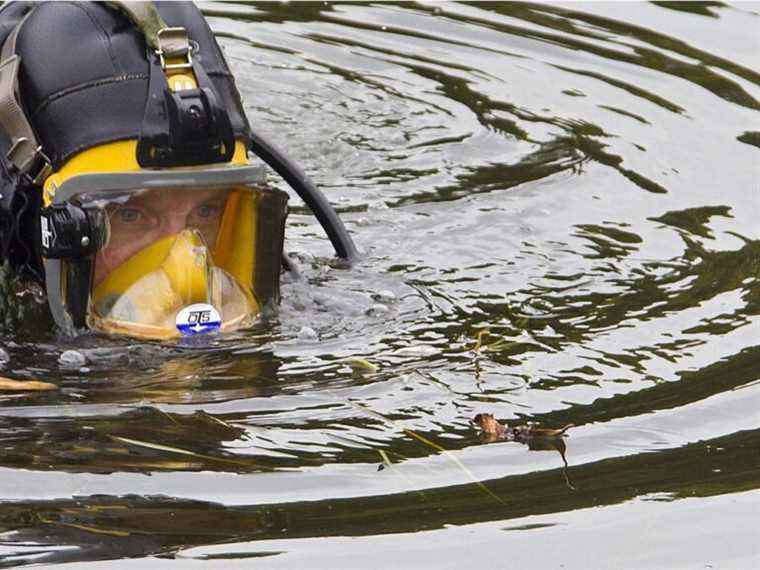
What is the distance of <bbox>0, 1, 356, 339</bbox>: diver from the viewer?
491cm

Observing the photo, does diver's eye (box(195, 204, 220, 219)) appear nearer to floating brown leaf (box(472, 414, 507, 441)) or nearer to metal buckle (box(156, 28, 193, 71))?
metal buckle (box(156, 28, 193, 71))

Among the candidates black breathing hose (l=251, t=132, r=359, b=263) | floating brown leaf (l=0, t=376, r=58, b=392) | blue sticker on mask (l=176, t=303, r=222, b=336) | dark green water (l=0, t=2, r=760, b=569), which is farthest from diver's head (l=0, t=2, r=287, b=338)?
black breathing hose (l=251, t=132, r=359, b=263)

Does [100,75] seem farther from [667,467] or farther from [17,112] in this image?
[667,467]

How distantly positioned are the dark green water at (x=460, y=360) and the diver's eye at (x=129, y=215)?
35 cm

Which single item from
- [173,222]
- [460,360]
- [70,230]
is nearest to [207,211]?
[173,222]

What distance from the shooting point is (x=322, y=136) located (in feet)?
24.6

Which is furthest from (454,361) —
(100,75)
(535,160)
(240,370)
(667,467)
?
(535,160)

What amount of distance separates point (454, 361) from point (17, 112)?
1.38m

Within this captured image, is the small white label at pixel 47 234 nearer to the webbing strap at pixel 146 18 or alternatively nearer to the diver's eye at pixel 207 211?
the diver's eye at pixel 207 211

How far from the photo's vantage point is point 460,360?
5.00 m

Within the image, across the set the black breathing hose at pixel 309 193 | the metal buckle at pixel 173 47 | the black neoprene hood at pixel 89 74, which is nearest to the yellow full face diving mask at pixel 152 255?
the black neoprene hood at pixel 89 74

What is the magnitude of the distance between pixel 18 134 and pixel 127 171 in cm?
37

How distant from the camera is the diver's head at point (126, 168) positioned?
491 centimetres

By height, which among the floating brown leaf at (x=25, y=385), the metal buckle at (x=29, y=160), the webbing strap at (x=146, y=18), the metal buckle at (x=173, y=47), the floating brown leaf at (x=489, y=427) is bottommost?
the floating brown leaf at (x=25, y=385)
